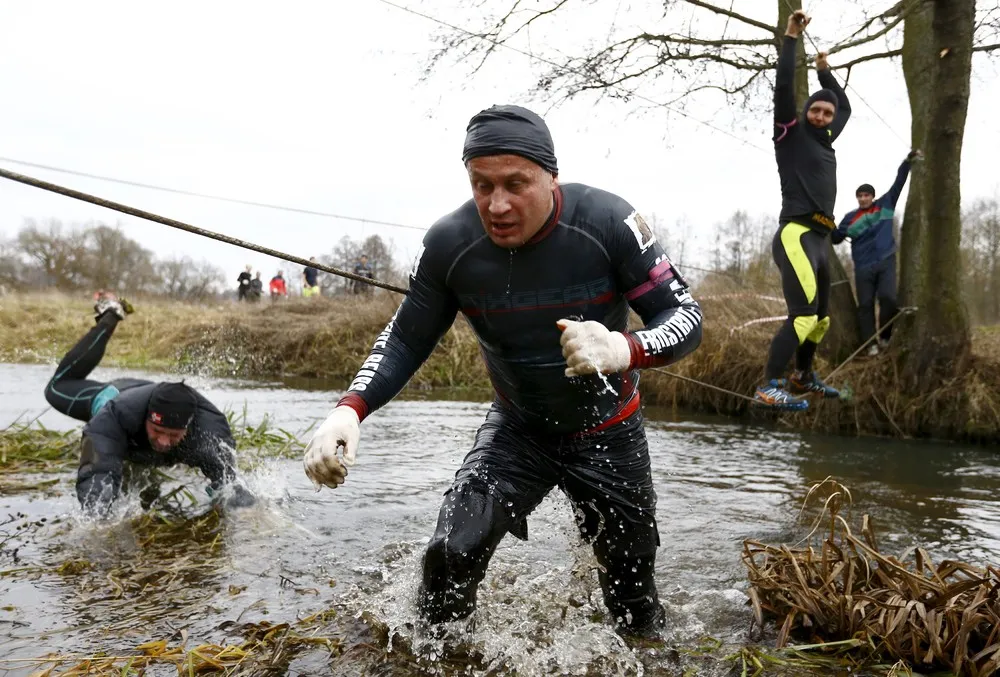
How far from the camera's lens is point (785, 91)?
20.4 ft

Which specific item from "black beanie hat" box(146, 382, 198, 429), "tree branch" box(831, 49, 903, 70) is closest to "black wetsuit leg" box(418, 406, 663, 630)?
"black beanie hat" box(146, 382, 198, 429)

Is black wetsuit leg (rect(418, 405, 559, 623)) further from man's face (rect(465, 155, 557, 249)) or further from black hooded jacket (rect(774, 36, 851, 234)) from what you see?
black hooded jacket (rect(774, 36, 851, 234))

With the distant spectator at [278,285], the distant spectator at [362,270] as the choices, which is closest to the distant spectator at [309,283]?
the distant spectator at [278,285]

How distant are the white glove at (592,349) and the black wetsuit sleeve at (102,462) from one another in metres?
3.84

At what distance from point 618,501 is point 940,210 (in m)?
6.96

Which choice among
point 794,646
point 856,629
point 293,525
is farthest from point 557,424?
point 293,525

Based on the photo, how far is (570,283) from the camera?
3.02m

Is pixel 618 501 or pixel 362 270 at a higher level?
pixel 362 270

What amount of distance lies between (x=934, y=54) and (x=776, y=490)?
4.81m

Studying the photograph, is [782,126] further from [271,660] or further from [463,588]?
[271,660]

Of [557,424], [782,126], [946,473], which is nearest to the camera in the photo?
[557,424]

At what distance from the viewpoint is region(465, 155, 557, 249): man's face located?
9.25 feet

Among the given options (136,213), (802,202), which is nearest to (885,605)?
(136,213)

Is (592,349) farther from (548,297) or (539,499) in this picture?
(539,499)
